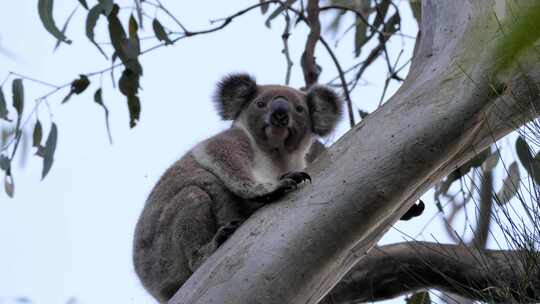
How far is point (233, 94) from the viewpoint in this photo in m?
3.51

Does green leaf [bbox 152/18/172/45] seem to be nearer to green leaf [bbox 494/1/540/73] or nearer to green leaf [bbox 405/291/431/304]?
green leaf [bbox 405/291/431/304]

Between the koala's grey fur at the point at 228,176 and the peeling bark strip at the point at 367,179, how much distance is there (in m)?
0.16

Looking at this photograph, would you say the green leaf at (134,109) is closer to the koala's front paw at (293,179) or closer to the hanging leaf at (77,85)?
the hanging leaf at (77,85)

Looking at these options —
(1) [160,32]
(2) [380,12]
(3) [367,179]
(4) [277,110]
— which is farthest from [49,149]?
(2) [380,12]

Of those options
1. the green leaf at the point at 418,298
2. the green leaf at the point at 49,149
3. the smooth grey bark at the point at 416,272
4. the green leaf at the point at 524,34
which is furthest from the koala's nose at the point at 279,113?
the green leaf at the point at 524,34

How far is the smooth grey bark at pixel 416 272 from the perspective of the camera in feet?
7.56

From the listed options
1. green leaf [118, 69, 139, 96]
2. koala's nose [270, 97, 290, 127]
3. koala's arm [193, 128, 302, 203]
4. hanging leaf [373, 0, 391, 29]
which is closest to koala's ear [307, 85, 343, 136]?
koala's nose [270, 97, 290, 127]

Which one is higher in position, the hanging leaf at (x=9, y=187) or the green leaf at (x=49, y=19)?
the green leaf at (x=49, y=19)

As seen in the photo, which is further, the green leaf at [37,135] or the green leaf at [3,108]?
the green leaf at [37,135]

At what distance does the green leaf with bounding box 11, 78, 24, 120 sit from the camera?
362 cm

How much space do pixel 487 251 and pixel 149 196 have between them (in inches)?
57.9

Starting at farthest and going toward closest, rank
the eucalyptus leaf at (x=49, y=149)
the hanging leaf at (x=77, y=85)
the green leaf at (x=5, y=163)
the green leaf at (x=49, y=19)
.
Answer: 1. the hanging leaf at (x=77, y=85)
2. the green leaf at (x=5, y=163)
3. the eucalyptus leaf at (x=49, y=149)
4. the green leaf at (x=49, y=19)

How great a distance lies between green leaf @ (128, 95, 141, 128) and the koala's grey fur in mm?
592

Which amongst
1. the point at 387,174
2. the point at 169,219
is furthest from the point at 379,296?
the point at 387,174
